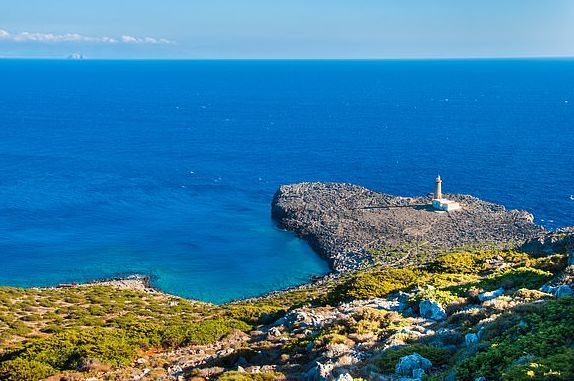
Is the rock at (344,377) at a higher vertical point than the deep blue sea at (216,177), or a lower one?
higher

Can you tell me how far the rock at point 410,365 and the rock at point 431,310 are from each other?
6.86m

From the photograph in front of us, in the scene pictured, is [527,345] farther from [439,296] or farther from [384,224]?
[384,224]

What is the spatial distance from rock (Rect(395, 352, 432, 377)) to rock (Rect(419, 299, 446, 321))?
6858 mm

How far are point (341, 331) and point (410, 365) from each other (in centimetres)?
622

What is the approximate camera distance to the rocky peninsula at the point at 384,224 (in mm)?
71625

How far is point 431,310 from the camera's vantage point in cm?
2577

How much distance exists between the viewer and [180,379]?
2188cm

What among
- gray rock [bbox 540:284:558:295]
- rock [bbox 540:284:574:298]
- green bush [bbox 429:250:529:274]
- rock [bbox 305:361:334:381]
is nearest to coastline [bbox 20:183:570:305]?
green bush [bbox 429:250:529:274]

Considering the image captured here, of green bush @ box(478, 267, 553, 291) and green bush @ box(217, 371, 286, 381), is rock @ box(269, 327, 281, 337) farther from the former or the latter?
green bush @ box(478, 267, 553, 291)

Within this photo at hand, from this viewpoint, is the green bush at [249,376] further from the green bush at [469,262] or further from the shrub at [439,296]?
the green bush at [469,262]

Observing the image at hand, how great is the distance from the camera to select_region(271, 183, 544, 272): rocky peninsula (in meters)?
71.6

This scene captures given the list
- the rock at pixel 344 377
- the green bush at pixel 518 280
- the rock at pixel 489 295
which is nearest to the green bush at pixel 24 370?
the rock at pixel 344 377

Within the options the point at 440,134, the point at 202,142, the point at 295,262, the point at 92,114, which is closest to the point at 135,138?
the point at 202,142

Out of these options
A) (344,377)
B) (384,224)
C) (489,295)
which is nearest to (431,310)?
(489,295)
